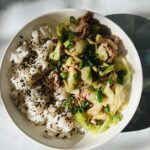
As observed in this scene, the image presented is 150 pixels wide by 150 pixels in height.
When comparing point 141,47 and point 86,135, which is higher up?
point 141,47

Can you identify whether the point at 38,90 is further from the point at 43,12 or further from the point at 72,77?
the point at 43,12

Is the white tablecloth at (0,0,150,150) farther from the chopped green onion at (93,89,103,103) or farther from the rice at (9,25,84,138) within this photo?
Result: the chopped green onion at (93,89,103,103)

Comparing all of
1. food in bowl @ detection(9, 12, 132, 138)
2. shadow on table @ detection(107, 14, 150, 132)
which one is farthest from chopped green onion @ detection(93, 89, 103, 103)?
shadow on table @ detection(107, 14, 150, 132)

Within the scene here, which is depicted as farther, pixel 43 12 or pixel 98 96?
pixel 43 12

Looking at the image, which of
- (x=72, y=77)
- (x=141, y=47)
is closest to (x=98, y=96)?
(x=72, y=77)

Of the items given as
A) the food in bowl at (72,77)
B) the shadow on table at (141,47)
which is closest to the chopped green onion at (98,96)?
the food in bowl at (72,77)

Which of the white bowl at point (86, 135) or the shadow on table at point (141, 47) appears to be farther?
the shadow on table at point (141, 47)

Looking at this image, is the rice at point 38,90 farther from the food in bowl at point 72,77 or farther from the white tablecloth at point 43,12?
the white tablecloth at point 43,12
